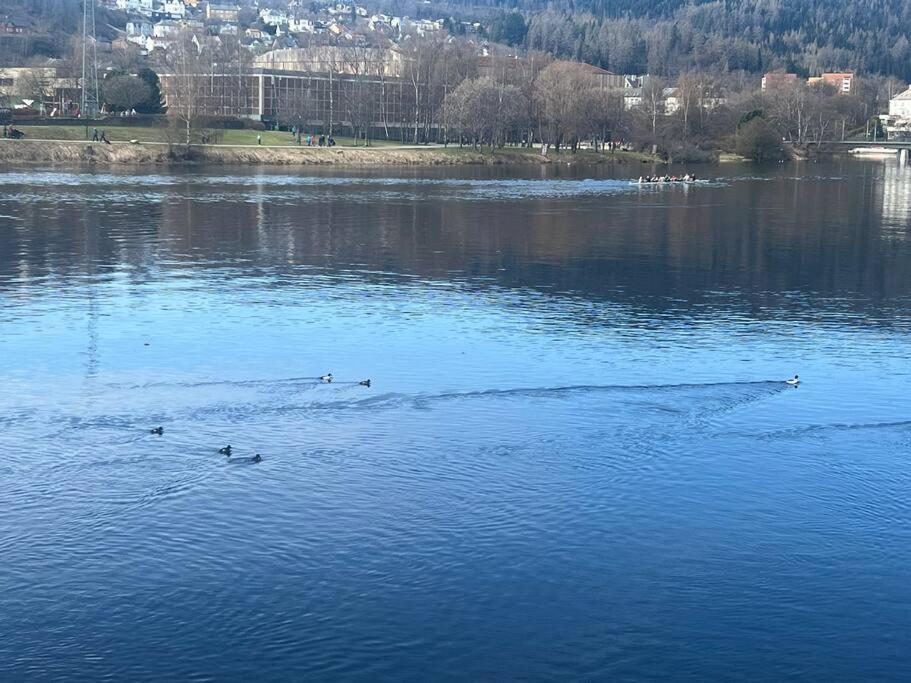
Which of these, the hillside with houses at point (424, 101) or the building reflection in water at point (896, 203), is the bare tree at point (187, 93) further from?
the building reflection in water at point (896, 203)

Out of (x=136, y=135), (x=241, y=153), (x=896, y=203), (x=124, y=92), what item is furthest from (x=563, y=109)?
(x=896, y=203)

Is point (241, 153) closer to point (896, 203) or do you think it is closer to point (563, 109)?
point (563, 109)

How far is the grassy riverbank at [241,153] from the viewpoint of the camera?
110875mm

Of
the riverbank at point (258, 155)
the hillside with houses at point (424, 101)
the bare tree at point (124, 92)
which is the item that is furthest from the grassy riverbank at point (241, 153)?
the bare tree at point (124, 92)

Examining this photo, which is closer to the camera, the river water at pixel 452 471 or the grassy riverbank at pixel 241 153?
the river water at pixel 452 471

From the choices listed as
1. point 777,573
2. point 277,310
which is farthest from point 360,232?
point 777,573

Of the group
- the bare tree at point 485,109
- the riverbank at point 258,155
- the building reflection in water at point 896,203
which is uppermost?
the bare tree at point 485,109

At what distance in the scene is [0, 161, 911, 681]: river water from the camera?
1677 centimetres

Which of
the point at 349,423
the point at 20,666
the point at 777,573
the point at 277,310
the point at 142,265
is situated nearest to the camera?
the point at 20,666

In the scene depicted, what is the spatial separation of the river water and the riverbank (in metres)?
65.7

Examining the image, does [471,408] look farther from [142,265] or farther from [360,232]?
[360,232]

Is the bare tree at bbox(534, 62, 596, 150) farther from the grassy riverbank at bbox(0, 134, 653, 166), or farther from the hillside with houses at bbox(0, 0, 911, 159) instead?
the grassy riverbank at bbox(0, 134, 653, 166)

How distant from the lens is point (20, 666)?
51.6ft

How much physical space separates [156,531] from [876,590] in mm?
11459
